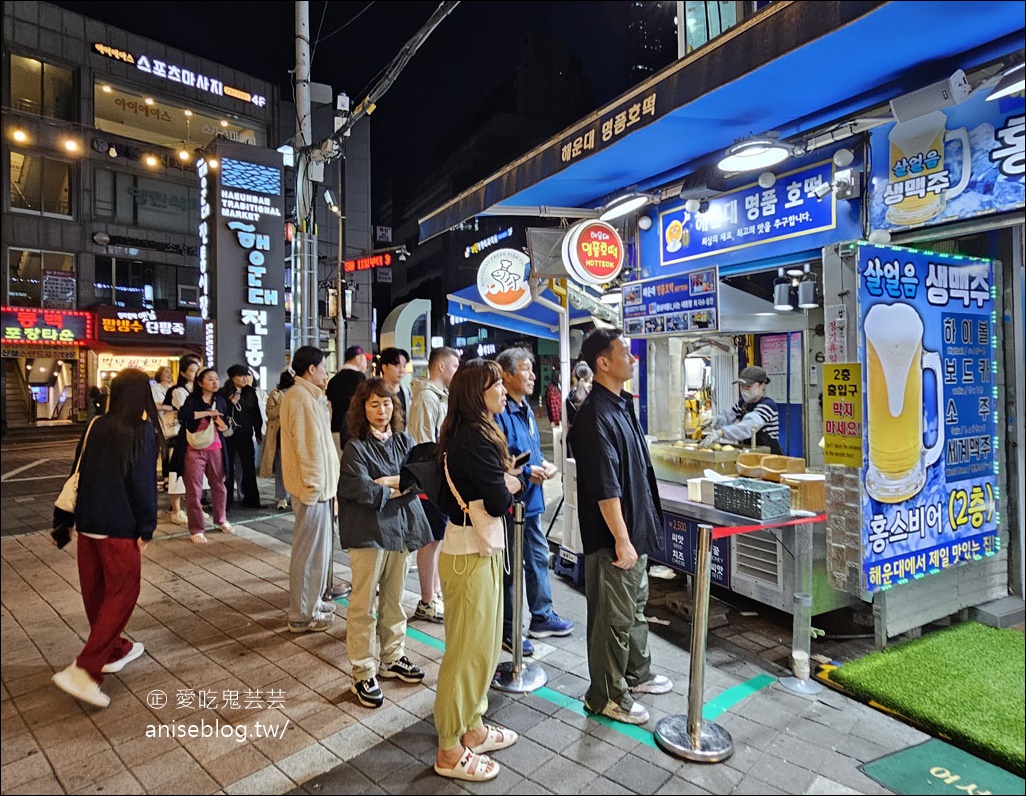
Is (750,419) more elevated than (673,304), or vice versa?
(673,304)

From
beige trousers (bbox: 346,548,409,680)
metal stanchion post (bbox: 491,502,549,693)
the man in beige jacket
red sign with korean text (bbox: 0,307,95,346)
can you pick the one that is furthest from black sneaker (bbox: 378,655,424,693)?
red sign with korean text (bbox: 0,307,95,346)

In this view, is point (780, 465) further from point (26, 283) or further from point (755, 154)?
point (26, 283)

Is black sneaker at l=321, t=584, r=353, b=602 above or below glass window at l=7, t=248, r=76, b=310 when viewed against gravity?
below

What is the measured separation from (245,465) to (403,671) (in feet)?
20.6

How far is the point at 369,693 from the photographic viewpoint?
146 inches

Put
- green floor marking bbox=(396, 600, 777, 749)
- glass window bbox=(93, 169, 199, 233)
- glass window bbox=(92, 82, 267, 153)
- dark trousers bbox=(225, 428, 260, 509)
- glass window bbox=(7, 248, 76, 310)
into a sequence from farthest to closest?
glass window bbox=(92, 82, 267, 153) → glass window bbox=(93, 169, 199, 233) → dark trousers bbox=(225, 428, 260, 509) → green floor marking bbox=(396, 600, 777, 749) → glass window bbox=(7, 248, 76, 310)

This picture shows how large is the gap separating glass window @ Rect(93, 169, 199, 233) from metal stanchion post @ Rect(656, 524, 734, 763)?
75.2ft

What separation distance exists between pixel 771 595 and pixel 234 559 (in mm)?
5306

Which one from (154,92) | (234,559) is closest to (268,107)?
(154,92)

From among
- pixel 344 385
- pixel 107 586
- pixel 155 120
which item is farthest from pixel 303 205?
pixel 155 120

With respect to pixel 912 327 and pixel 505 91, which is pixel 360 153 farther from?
pixel 912 327

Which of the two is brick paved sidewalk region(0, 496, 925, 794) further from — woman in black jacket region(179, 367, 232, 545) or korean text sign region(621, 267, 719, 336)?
korean text sign region(621, 267, 719, 336)

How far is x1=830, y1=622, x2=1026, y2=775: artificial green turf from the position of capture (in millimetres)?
3295

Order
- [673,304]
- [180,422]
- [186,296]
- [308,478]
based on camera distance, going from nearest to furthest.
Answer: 1. [308,478]
2. [673,304]
3. [180,422]
4. [186,296]
